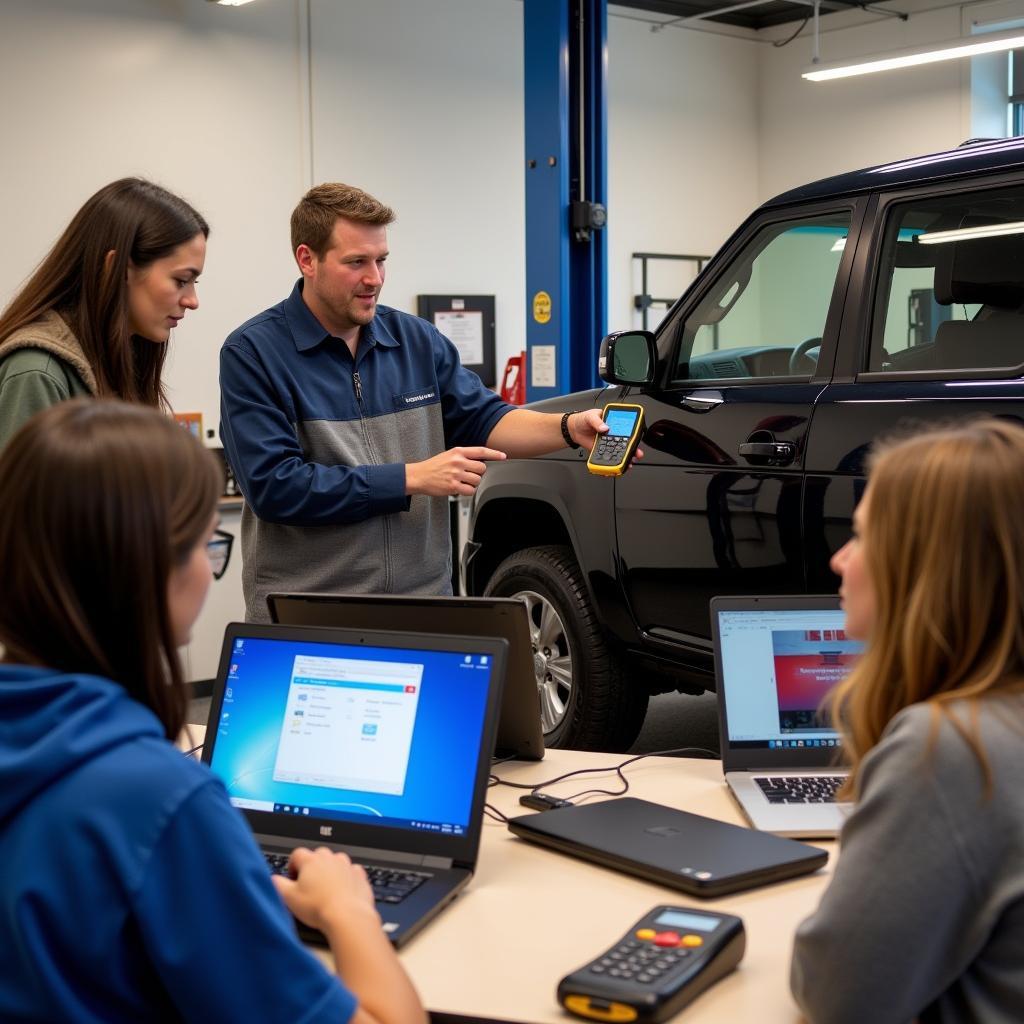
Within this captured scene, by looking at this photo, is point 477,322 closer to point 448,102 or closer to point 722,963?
point 448,102

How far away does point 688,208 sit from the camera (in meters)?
10.1

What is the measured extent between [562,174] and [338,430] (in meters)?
3.04

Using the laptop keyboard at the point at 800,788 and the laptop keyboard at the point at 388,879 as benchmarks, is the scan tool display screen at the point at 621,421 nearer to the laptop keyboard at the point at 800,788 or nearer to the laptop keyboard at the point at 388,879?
the laptop keyboard at the point at 800,788

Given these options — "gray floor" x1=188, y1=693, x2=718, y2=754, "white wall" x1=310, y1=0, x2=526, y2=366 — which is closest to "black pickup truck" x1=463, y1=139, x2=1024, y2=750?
"gray floor" x1=188, y1=693, x2=718, y2=754

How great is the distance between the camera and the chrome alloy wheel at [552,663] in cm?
452

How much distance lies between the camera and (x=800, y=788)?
2268mm

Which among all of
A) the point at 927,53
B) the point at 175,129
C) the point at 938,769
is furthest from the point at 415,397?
the point at 927,53

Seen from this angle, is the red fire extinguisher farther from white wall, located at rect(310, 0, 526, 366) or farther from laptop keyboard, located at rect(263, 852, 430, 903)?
laptop keyboard, located at rect(263, 852, 430, 903)

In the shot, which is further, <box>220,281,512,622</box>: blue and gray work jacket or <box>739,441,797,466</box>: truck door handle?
<box>739,441,797,466</box>: truck door handle

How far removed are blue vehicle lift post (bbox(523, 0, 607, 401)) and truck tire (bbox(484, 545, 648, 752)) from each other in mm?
1651

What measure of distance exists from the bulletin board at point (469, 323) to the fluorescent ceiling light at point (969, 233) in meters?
4.91

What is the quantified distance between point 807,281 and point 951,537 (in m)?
2.54

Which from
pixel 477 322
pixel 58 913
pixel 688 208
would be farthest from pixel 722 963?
pixel 688 208

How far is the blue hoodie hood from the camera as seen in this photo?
1.19 meters
